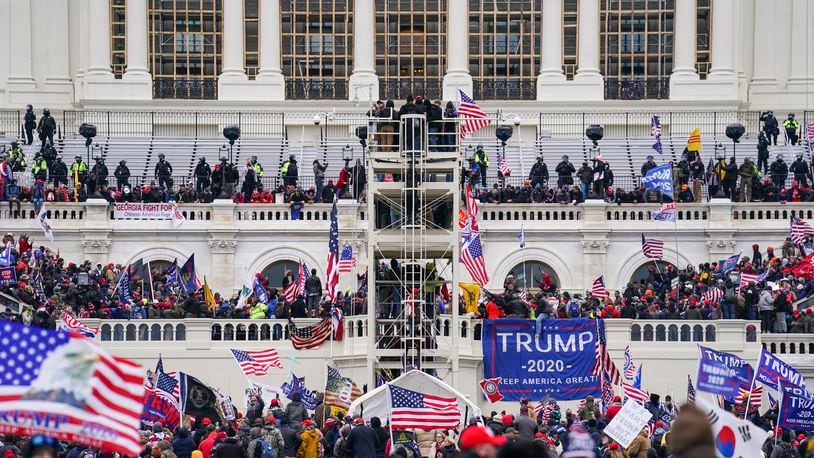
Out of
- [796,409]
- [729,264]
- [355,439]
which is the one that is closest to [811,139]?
[729,264]

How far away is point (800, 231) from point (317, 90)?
26.0 meters

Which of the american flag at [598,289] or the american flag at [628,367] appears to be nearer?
the american flag at [628,367]

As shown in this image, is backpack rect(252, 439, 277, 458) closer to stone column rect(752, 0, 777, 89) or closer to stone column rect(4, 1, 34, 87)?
stone column rect(4, 1, 34, 87)

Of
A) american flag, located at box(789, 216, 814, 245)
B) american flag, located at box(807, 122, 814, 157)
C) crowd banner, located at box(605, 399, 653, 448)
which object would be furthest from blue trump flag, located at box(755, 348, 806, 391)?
american flag, located at box(807, 122, 814, 157)

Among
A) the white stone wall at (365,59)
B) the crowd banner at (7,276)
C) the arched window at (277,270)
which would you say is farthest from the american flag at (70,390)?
the white stone wall at (365,59)

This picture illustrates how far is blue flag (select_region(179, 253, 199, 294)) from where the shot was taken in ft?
182

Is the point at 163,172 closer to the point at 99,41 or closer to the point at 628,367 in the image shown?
the point at 99,41

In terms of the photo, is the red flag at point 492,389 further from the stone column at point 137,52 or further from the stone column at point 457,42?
the stone column at point 137,52

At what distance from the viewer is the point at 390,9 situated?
265 feet

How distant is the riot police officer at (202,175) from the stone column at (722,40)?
22084 millimetres

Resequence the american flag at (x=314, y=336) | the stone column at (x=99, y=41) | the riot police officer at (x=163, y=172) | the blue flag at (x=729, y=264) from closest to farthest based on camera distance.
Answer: the american flag at (x=314, y=336), the blue flag at (x=729, y=264), the riot police officer at (x=163, y=172), the stone column at (x=99, y=41)

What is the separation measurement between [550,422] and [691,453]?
23830 mm

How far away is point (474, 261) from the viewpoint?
169ft

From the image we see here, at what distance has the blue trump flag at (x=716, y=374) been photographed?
95.1ft
